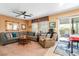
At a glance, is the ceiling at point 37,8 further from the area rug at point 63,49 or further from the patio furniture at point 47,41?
the area rug at point 63,49

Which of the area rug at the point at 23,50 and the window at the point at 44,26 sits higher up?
the window at the point at 44,26

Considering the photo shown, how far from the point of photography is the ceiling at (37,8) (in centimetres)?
254

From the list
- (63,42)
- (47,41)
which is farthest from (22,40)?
(63,42)

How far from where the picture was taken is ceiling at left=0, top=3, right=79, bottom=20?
2.54m

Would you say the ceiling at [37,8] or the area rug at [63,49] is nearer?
the ceiling at [37,8]

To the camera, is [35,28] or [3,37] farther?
[35,28]

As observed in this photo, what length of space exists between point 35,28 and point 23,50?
0.64 m

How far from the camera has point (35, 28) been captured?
2730 millimetres

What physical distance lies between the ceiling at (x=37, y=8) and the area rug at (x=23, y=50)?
28.2 inches

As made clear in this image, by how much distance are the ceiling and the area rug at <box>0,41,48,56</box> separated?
0.72 metres

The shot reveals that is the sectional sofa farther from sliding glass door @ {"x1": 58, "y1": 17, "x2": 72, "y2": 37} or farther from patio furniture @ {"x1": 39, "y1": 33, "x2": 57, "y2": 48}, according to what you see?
sliding glass door @ {"x1": 58, "y1": 17, "x2": 72, "y2": 37}

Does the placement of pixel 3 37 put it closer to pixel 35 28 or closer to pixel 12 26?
pixel 12 26

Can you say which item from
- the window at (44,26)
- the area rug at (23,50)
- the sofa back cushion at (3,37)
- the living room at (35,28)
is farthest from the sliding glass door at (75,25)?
the sofa back cushion at (3,37)

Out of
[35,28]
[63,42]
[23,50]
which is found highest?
[35,28]
